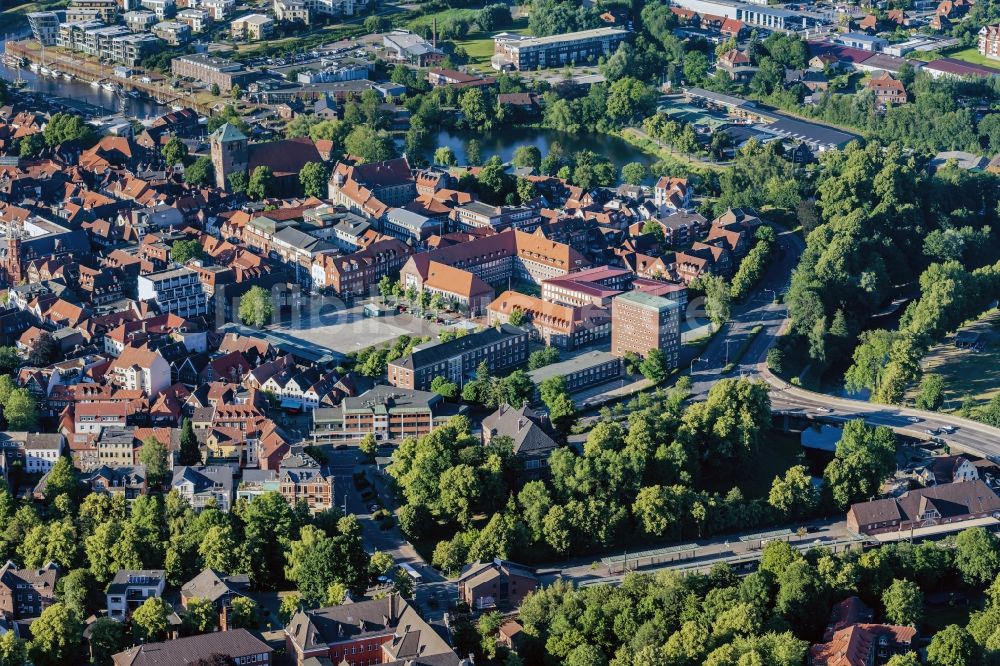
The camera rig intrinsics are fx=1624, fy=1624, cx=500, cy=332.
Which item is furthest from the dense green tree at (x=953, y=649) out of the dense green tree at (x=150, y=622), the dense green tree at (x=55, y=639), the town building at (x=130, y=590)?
the dense green tree at (x=55, y=639)

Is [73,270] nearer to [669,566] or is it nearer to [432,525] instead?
[432,525]

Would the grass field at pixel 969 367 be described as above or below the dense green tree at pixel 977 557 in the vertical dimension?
below

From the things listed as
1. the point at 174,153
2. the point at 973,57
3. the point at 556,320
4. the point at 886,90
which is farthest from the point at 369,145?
the point at 973,57

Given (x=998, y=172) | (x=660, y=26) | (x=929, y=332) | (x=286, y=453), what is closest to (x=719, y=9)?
(x=660, y=26)

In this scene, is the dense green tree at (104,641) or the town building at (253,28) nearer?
the dense green tree at (104,641)

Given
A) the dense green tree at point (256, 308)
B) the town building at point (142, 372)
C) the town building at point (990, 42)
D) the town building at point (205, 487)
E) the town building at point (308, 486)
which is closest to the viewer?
the town building at point (205, 487)

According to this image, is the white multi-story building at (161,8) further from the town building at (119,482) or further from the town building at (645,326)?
the town building at (119,482)

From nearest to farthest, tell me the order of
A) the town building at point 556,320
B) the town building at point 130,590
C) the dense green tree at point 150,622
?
1. the dense green tree at point 150,622
2. the town building at point 130,590
3. the town building at point 556,320
